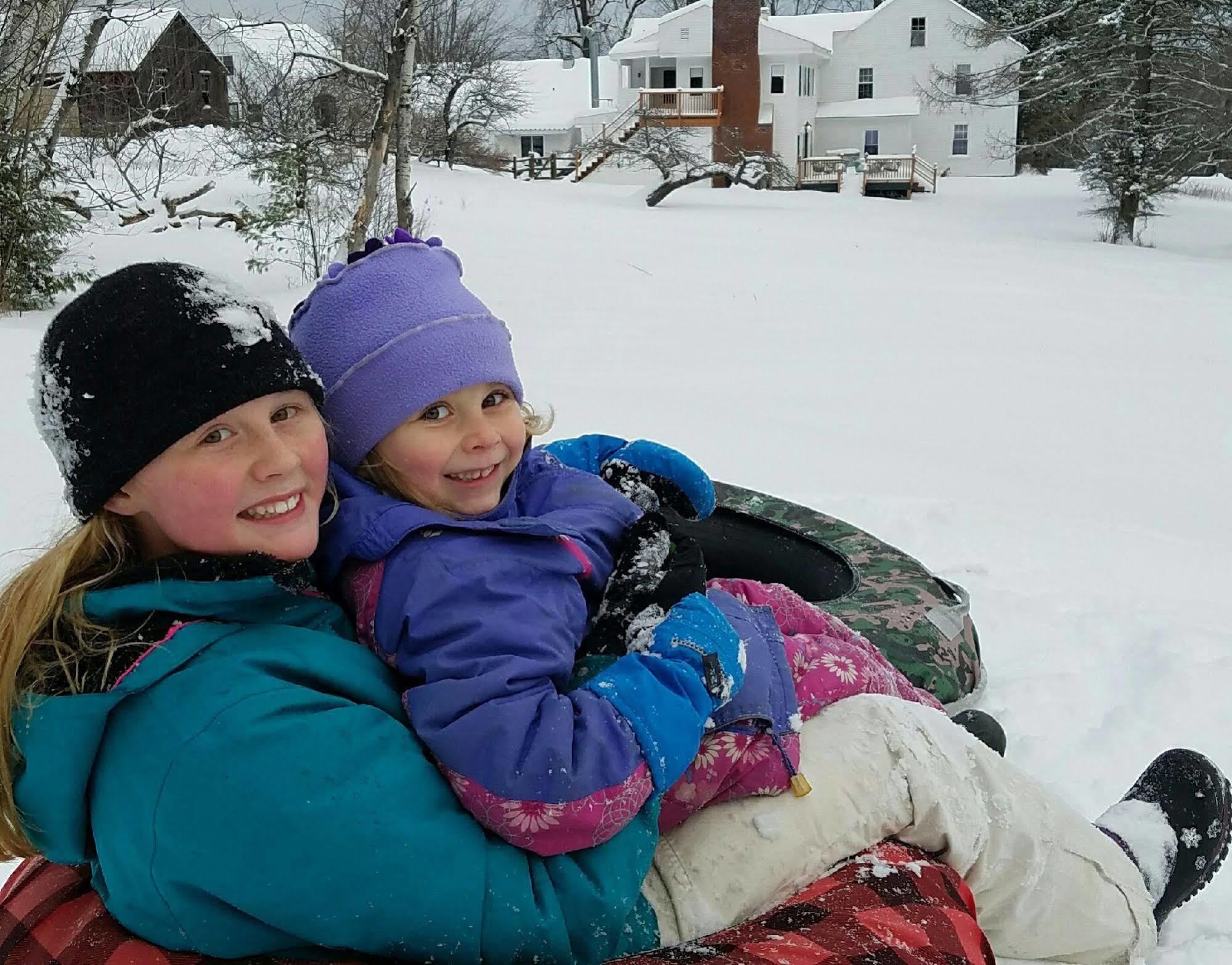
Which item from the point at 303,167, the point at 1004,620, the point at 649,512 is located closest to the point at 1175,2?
the point at 303,167

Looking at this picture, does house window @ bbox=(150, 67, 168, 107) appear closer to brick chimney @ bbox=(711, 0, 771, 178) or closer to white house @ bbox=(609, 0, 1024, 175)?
brick chimney @ bbox=(711, 0, 771, 178)

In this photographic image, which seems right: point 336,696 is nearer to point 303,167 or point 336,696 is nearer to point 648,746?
point 648,746

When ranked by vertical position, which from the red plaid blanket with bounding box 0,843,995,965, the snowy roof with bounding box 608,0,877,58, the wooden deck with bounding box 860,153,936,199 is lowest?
the red plaid blanket with bounding box 0,843,995,965

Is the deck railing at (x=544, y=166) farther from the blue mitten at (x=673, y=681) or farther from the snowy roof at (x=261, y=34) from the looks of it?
the blue mitten at (x=673, y=681)

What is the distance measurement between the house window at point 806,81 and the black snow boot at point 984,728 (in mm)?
29458

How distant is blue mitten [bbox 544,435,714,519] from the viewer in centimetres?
250

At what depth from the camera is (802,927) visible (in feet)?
5.38

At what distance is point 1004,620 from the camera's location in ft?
11.5

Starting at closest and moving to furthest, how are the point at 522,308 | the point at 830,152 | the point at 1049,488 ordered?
1. the point at 1049,488
2. the point at 522,308
3. the point at 830,152

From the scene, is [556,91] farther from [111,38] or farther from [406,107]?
[406,107]

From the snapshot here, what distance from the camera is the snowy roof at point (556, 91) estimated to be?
31.9 m

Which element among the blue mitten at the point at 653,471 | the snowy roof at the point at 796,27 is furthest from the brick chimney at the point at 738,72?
the blue mitten at the point at 653,471

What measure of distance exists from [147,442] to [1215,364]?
758 cm

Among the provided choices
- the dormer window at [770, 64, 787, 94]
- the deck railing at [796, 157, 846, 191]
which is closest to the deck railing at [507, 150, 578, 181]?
the deck railing at [796, 157, 846, 191]
